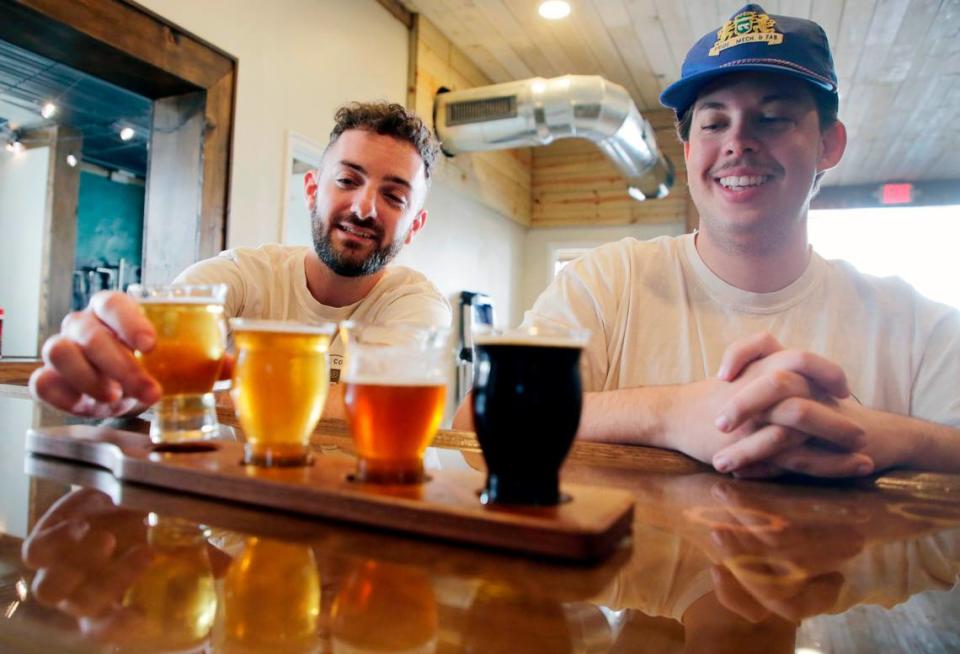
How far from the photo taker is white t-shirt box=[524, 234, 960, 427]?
1.39 meters

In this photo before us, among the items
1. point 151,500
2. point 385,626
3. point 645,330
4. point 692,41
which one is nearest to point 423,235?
point 692,41

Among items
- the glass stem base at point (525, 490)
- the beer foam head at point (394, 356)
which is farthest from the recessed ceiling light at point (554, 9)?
the glass stem base at point (525, 490)

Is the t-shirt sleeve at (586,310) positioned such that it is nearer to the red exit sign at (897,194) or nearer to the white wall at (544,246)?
the white wall at (544,246)

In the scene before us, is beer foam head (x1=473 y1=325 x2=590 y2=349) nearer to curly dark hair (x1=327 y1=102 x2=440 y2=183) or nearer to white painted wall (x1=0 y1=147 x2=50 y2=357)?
curly dark hair (x1=327 y1=102 x2=440 y2=183)

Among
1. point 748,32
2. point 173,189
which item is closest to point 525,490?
point 748,32

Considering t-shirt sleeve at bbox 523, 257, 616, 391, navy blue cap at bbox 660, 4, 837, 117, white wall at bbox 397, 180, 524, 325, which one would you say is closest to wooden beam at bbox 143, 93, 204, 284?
white wall at bbox 397, 180, 524, 325

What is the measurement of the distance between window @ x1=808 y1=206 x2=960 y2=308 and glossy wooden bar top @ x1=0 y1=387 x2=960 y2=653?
6793mm

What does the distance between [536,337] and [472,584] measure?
8.2 inches

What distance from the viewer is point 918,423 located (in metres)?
0.98

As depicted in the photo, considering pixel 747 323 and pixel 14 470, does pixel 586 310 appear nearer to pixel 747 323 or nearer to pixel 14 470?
pixel 747 323

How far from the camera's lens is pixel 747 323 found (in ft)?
4.73

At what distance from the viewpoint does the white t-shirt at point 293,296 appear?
179cm

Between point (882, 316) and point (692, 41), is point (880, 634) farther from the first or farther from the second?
point (692, 41)

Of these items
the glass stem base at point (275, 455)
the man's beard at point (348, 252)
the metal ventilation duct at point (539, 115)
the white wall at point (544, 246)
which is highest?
the metal ventilation duct at point (539, 115)
